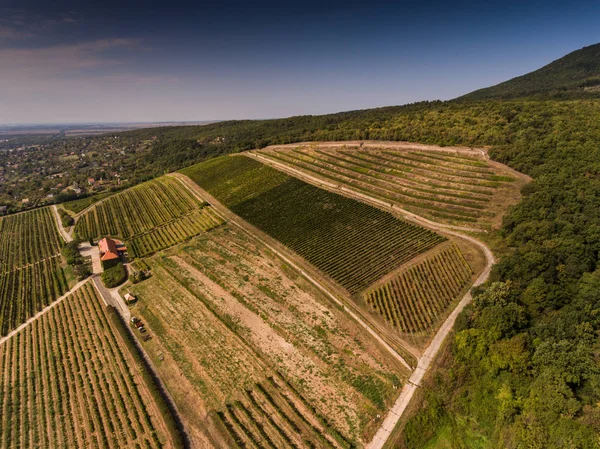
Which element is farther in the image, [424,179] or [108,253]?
[424,179]

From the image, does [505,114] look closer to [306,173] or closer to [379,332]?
[306,173]

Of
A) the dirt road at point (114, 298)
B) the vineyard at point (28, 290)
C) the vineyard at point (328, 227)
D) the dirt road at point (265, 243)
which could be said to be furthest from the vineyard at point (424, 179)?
the vineyard at point (28, 290)

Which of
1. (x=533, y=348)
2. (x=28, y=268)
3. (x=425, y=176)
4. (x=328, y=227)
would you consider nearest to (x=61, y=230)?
(x=28, y=268)

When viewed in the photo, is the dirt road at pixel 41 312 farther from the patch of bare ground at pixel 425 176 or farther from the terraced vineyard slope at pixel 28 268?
the patch of bare ground at pixel 425 176

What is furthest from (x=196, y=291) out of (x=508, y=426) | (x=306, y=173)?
(x=306, y=173)

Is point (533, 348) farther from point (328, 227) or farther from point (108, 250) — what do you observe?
point (108, 250)

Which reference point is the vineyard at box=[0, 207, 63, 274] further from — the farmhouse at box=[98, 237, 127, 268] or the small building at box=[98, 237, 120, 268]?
the small building at box=[98, 237, 120, 268]

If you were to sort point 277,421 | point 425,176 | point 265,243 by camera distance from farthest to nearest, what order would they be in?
point 425,176
point 265,243
point 277,421

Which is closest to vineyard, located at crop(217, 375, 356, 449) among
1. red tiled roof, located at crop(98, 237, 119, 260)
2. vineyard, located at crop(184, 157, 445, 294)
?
vineyard, located at crop(184, 157, 445, 294)
